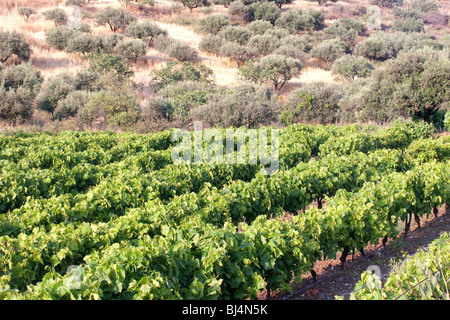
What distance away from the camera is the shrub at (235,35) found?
37250mm

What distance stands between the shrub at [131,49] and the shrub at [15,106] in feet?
37.5

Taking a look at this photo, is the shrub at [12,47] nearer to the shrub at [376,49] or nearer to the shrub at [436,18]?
the shrub at [376,49]

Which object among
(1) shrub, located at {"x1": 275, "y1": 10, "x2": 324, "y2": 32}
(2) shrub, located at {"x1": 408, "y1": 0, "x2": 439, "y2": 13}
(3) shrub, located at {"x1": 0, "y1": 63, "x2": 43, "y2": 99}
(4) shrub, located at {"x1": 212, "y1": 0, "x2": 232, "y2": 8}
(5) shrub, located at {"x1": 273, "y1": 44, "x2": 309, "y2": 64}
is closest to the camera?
(3) shrub, located at {"x1": 0, "y1": 63, "x2": 43, "y2": 99}

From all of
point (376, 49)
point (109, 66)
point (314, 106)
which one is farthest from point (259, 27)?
point (314, 106)

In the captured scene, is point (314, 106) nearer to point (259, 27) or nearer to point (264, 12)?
point (259, 27)

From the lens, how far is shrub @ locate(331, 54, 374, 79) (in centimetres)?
3084

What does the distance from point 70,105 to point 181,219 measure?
15.7m

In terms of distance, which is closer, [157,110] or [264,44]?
[157,110]

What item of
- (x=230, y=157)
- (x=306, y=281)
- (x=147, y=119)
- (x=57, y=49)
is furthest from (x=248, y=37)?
(x=306, y=281)

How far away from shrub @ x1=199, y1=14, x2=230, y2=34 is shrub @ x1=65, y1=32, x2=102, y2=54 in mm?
12899

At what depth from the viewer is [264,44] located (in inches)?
1420

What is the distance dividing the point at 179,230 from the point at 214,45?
31469 millimetres

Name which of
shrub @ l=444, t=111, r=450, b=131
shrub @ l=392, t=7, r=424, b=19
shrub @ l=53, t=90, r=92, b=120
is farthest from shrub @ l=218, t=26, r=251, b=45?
shrub @ l=392, t=7, r=424, b=19

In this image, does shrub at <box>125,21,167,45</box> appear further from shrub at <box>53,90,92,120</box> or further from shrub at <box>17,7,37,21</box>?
shrub at <box>53,90,92,120</box>
